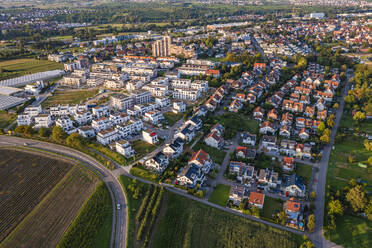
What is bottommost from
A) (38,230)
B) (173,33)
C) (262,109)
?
(38,230)

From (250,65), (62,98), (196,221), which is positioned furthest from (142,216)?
(250,65)

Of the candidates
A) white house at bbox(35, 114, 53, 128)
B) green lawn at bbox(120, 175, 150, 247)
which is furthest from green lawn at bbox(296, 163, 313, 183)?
white house at bbox(35, 114, 53, 128)

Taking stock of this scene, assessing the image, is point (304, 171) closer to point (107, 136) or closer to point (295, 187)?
point (295, 187)

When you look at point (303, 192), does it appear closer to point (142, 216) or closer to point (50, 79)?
point (142, 216)

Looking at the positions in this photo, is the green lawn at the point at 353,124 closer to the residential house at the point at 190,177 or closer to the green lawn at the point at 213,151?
the green lawn at the point at 213,151

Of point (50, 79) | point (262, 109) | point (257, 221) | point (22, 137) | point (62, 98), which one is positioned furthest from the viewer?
point (50, 79)

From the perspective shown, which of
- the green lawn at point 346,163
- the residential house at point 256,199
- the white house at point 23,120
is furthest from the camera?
the white house at point 23,120

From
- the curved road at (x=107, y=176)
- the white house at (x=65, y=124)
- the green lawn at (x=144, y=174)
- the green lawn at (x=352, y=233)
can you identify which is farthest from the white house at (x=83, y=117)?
the green lawn at (x=352, y=233)

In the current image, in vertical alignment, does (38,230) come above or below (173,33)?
below
